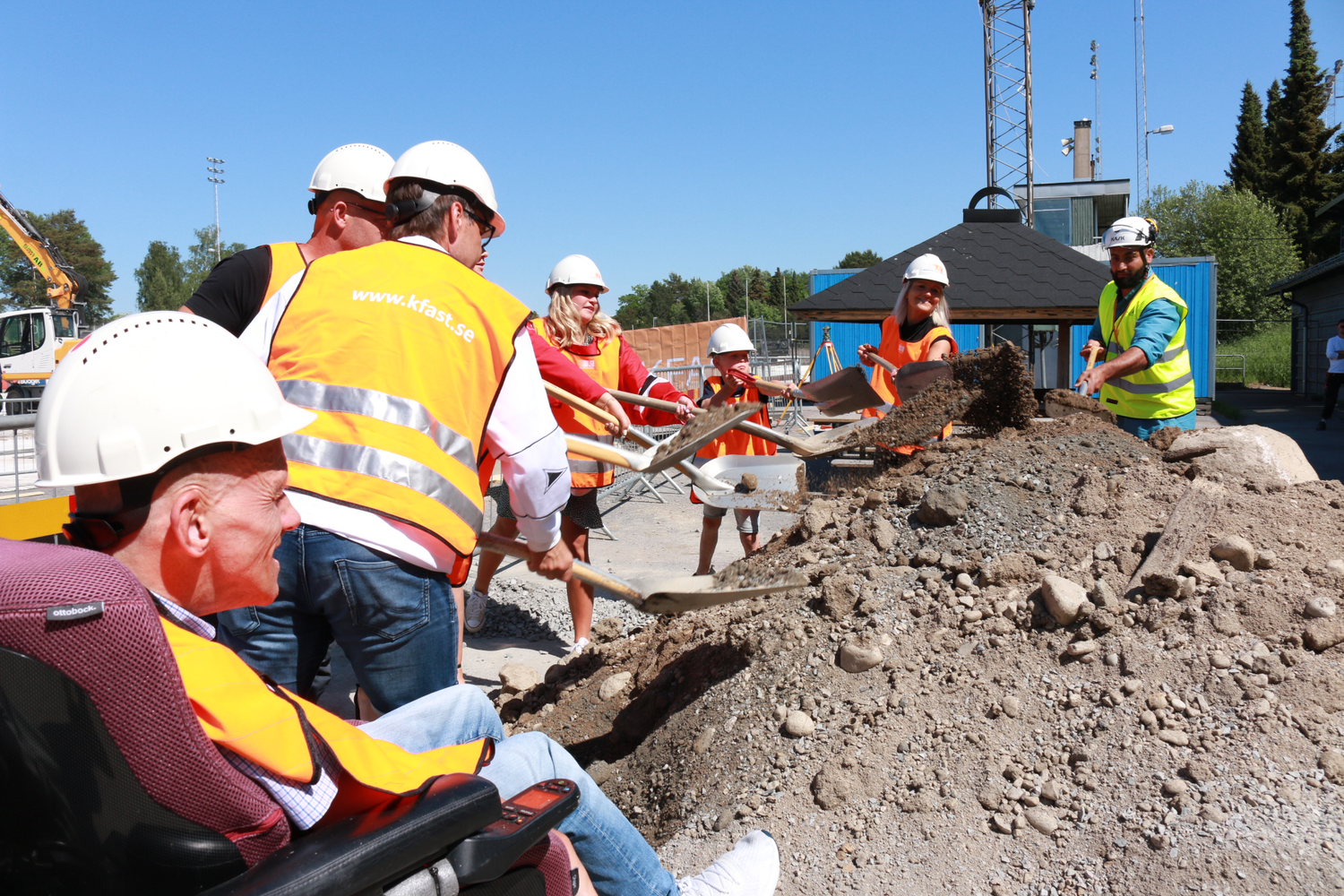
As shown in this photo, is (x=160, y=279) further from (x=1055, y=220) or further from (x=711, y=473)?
(x=711, y=473)

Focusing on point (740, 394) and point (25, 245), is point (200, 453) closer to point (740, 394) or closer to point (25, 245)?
point (740, 394)

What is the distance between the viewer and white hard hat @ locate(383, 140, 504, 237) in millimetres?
2215

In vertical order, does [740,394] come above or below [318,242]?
below

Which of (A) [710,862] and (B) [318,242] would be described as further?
(B) [318,242]

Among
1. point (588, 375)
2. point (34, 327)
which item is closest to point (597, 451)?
point (588, 375)

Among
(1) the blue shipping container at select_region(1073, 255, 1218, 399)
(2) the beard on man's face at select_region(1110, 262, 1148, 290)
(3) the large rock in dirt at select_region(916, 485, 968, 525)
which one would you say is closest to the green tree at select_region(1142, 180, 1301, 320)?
(1) the blue shipping container at select_region(1073, 255, 1218, 399)

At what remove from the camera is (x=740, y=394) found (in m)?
5.71

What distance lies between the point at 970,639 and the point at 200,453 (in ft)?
7.78

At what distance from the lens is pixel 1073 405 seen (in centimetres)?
432

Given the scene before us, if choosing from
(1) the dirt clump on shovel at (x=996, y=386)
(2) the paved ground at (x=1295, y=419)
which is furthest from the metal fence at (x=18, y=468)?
(2) the paved ground at (x=1295, y=419)

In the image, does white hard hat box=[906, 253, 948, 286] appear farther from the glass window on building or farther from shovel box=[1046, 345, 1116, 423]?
the glass window on building

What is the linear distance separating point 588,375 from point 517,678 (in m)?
1.52

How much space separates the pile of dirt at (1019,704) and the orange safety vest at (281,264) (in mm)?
1942

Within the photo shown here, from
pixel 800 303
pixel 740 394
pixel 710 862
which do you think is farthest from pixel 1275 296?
pixel 710 862
